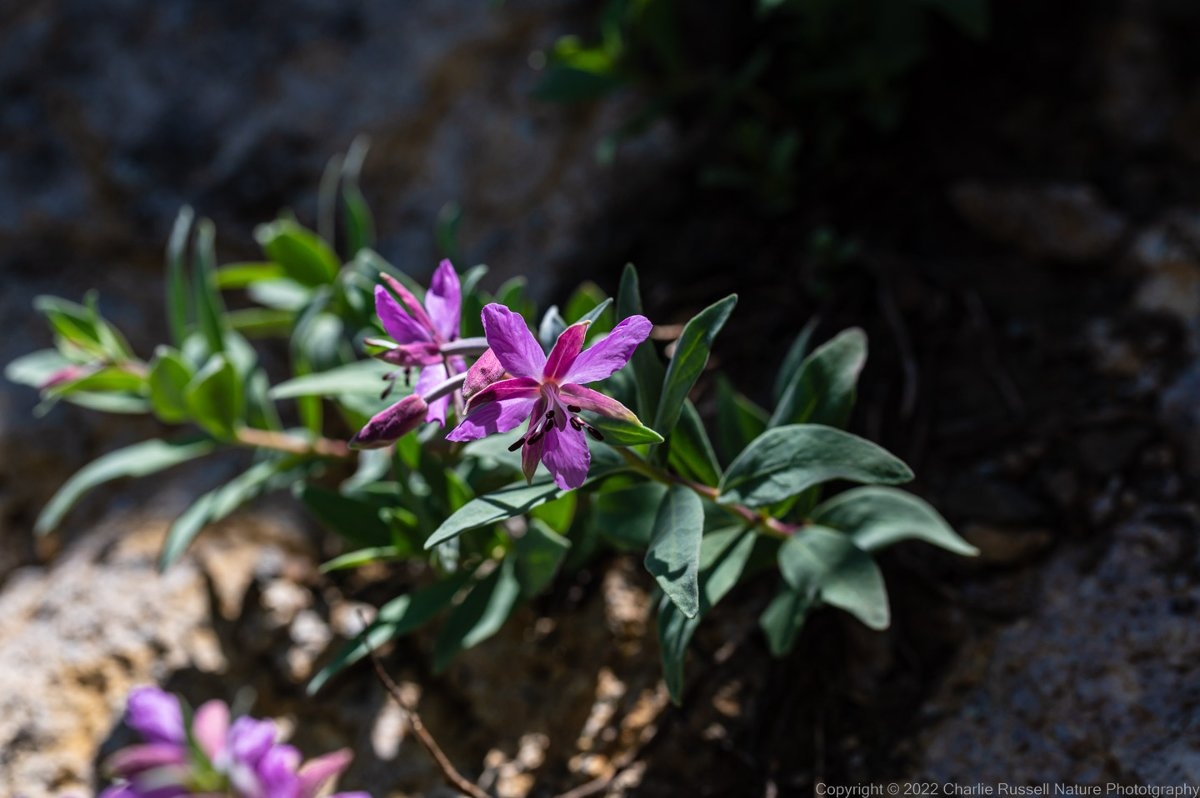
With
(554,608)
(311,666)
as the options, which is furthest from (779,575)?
(311,666)

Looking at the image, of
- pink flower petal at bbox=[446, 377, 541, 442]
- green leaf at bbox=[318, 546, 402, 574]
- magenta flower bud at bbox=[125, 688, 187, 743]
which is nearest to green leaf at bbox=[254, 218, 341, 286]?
green leaf at bbox=[318, 546, 402, 574]

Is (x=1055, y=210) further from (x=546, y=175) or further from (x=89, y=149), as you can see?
(x=89, y=149)

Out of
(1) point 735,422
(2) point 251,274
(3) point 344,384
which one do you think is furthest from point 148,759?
(1) point 735,422

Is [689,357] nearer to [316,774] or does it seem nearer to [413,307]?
[413,307]

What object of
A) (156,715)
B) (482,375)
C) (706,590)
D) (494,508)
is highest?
(482,375)

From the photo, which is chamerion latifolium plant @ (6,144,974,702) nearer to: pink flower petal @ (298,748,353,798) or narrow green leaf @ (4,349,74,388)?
narrow green leaf @ (4,349,74,388)

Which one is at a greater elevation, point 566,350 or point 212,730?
point 566,350
